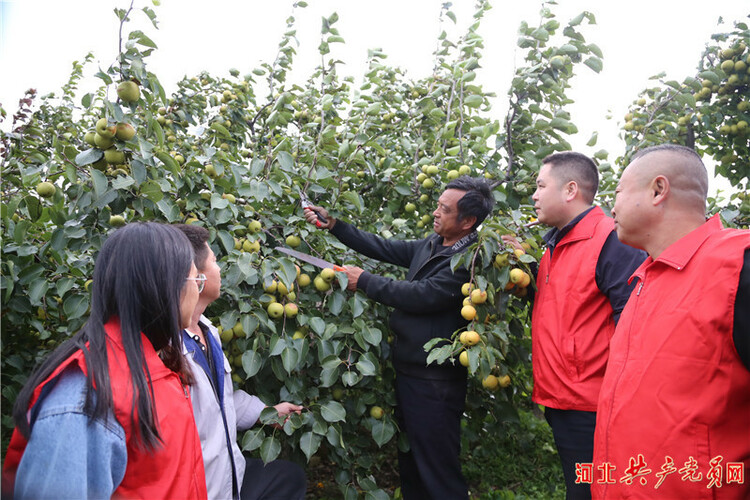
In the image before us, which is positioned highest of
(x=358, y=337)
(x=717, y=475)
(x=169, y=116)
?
(x=169, y=116)

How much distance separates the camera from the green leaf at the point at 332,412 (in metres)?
2.03

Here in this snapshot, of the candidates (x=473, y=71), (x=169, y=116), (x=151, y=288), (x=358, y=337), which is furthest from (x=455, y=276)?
(x=169, y=116)

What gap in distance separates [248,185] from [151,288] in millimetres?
1163

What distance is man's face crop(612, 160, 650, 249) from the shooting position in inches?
57.7

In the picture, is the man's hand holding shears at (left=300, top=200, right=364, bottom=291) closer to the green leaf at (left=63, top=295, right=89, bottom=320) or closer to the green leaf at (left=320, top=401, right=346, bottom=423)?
the green leaf at (left=320, top=401, right=346, bottom=423)

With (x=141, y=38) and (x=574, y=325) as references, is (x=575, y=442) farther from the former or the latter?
(x=141, y=38)

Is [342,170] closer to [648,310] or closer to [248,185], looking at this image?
[248,185]

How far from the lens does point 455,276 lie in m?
2.30

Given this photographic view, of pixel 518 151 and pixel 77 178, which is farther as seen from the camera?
pixel 518 151

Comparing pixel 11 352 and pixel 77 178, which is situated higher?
pixel 77 178

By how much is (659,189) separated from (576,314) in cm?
62

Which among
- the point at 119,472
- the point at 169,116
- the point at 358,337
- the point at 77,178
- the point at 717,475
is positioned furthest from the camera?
the point at 169,116

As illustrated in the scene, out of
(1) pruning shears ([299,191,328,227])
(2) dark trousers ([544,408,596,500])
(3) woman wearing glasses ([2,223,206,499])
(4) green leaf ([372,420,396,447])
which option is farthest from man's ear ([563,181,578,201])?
(3) woman wearing glasses ([2,223,206,499])

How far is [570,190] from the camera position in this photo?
6.92 feet
